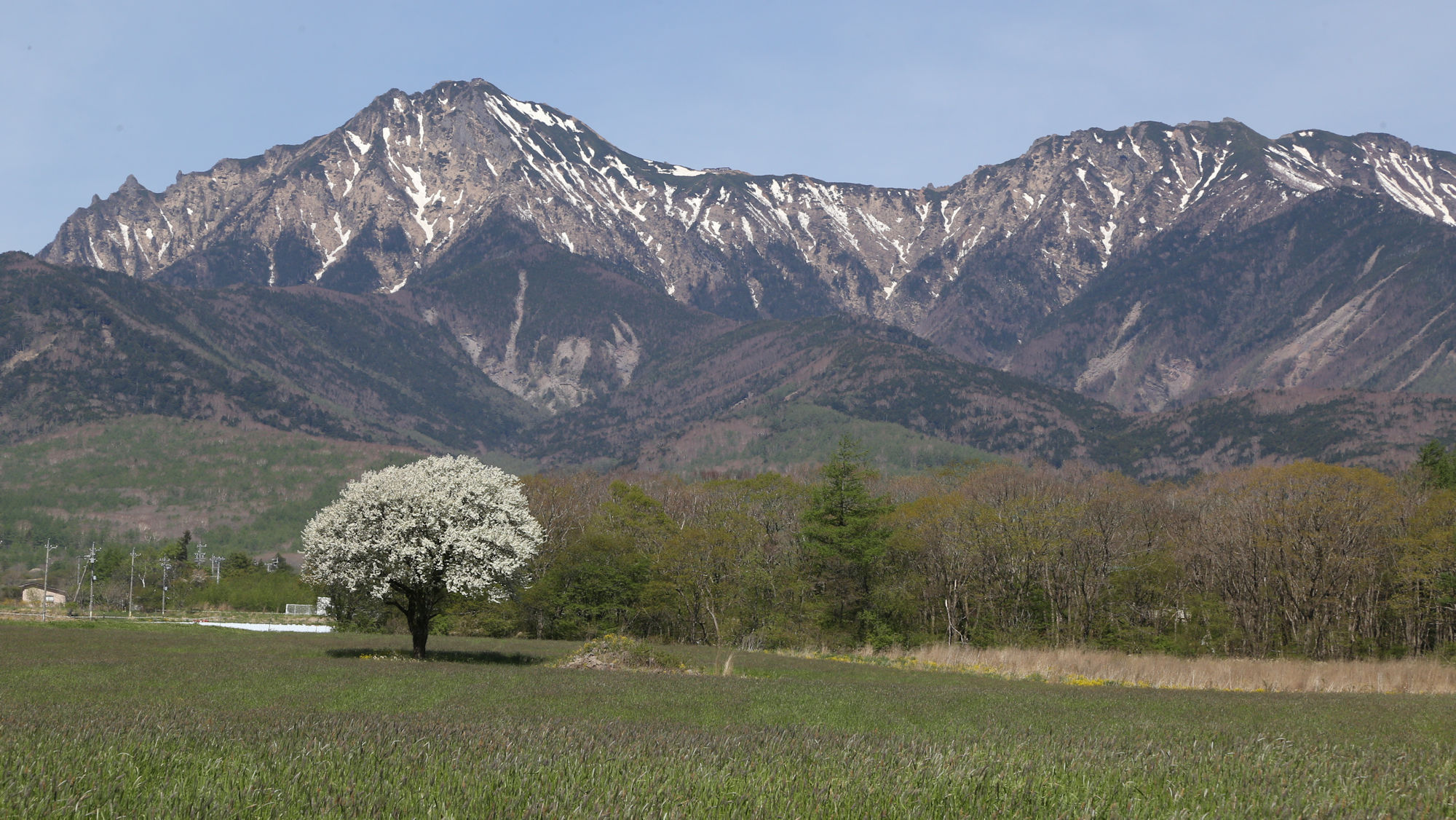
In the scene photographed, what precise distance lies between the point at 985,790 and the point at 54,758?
8.42 metres

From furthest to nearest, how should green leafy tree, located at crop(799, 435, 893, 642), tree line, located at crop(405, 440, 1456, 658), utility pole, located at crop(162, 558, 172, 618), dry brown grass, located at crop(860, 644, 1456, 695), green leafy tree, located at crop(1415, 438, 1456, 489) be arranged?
utility pole, located at crop(162, 558, 172, 618) → green leafy tree, located at crop(1415, 438, 1456, 489) → green leafy tree, located at crop(799, 435, 893, 642) → tree line, located at crop(405, 440, 1456, 658) → dry brown grass, located at crop(860, 644, 1456, 695)

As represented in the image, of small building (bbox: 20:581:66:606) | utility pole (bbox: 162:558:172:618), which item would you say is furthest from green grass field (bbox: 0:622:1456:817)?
small building (bbox: 20:581:66:606)

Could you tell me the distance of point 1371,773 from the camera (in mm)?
11445

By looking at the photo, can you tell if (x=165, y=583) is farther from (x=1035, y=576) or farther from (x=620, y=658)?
(x=620, y=658)

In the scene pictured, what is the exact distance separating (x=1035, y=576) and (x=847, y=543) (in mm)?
19272

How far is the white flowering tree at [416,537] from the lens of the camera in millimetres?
43125

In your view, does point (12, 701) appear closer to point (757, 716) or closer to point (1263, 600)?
point (757, 716)

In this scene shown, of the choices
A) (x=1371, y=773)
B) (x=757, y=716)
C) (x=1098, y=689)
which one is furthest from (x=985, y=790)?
(x=1098, y=689)

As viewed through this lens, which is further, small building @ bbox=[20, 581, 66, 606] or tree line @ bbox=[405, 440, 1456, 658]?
small building @ bbox=[20, 581, 66, 606]

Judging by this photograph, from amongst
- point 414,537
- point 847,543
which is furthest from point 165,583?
point 414,537

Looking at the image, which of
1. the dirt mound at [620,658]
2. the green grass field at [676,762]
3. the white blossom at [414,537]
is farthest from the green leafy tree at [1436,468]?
the green grass field at [676,762]

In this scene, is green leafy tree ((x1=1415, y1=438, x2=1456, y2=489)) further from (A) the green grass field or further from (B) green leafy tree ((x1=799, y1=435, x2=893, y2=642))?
(A) the green grass field

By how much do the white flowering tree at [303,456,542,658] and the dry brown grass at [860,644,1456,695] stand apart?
92.7 feet

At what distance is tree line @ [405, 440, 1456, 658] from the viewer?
7656cm
